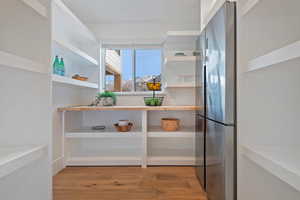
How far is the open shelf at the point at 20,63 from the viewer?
85cm

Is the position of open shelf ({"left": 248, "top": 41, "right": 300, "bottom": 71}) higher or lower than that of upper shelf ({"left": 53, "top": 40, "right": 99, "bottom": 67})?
lower

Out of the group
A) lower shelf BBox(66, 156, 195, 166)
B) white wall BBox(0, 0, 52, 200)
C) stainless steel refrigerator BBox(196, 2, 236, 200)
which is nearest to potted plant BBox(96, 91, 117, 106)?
lower shelf BBox(66, 156, 195, 166)

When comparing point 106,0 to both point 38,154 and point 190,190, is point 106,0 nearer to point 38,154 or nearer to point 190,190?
point 38,154

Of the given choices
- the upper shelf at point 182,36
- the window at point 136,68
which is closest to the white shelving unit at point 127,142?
the window at point 136,68

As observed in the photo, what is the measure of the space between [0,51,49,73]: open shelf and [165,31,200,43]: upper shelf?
81.1 inches

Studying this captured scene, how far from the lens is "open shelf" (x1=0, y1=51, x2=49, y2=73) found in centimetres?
85

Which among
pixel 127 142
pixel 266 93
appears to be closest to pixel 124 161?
pixel 127 142

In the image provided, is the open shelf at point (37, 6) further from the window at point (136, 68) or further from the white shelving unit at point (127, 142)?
the window at point (136, 68)

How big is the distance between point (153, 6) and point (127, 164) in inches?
82.1

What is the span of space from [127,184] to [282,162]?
1.61 m

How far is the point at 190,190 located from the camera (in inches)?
79.0

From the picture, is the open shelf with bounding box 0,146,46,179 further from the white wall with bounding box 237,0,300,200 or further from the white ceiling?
the white ceiling

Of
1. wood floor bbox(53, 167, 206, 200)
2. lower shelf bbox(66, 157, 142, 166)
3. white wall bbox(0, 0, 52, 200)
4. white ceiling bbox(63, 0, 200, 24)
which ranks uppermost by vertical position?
white ceiling bbox(63, 0, 200, 24)

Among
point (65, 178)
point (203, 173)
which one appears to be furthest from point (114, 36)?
point (203, 173)
